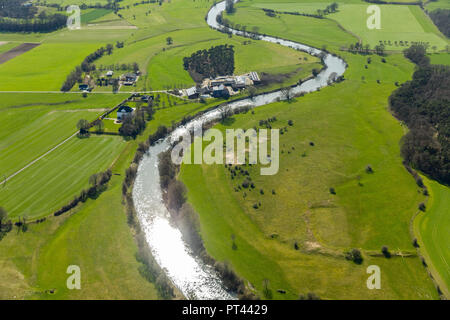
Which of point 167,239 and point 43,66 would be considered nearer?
point 167,239

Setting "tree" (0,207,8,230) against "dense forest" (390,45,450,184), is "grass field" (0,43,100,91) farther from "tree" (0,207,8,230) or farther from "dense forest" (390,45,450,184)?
"dense forest" (390,45,450,184)

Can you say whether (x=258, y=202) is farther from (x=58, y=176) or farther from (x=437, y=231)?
(x=58, y=176)

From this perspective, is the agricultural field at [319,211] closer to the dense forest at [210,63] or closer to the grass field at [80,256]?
the grass field at [80,256]

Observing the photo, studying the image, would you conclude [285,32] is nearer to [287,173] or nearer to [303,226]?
Result: [287,173]

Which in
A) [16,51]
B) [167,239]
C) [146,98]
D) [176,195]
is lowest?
[167,239]

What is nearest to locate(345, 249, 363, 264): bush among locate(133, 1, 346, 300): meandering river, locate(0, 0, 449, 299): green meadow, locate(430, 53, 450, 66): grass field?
locate(0, 0, 449, 299): green meadow

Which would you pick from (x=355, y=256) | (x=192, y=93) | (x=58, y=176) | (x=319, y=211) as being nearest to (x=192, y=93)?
(x=192, y=93)

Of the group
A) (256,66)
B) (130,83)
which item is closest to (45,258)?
(130,83)
